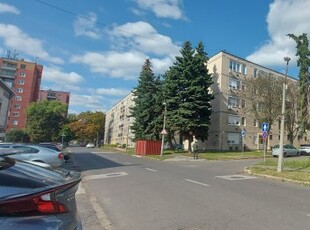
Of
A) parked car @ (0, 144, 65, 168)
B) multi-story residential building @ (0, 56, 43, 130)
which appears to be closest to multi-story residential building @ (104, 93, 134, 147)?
multi-story residential building @ (0, 56, 43, 130)

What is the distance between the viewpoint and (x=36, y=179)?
3.44 metres

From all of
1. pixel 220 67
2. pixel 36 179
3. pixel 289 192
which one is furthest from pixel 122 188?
pixel 220 67

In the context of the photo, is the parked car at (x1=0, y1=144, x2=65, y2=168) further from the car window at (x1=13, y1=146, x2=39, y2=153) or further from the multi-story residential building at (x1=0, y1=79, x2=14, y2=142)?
the multi-story residential building at (x1=0, y1=79, x2=14, y2=142)

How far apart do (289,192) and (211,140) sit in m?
42.2

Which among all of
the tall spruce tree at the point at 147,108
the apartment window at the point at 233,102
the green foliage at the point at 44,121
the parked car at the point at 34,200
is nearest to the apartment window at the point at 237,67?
the apartment window at the point at 233,102

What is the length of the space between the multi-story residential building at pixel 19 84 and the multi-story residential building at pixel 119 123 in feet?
92.7

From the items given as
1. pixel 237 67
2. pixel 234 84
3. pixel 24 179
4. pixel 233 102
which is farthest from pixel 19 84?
pixel 24 179

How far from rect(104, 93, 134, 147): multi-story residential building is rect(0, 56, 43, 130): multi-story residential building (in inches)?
1113

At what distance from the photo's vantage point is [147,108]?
175 ft

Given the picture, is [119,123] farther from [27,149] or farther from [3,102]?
[27,149]

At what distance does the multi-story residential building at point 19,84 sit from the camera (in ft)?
356

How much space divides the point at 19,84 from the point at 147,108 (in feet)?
234

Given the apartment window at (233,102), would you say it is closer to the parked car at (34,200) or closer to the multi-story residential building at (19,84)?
the parked car at (34,200)

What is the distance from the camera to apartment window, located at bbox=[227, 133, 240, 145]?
177 feet
